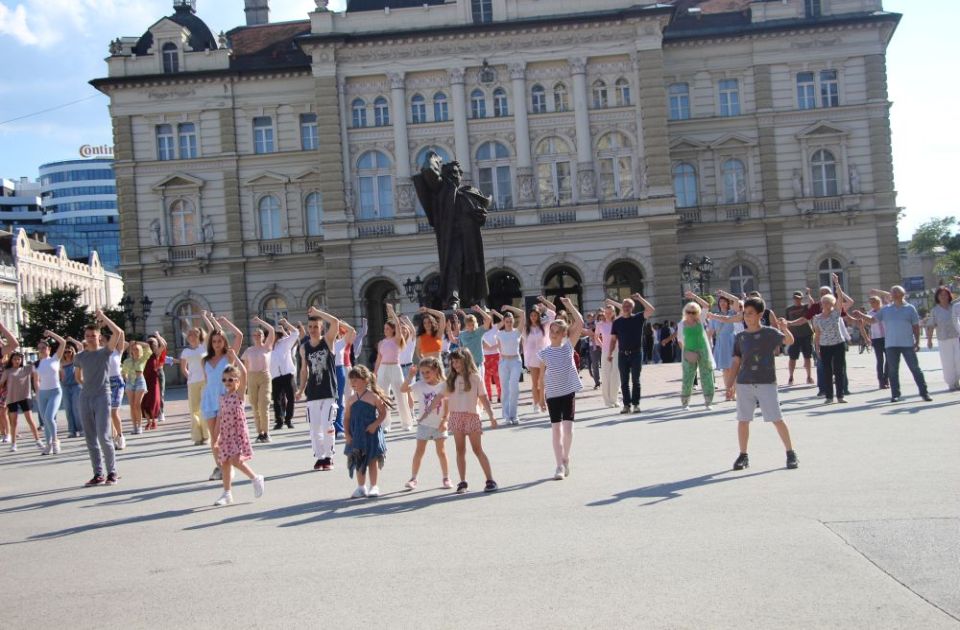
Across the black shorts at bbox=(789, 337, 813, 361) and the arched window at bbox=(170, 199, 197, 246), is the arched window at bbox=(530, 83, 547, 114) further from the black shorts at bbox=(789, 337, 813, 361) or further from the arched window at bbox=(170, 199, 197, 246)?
the black shorts at bbox=(789, 337, 813, 361)

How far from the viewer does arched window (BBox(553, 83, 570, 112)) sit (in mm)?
48375

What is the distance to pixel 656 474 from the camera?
1171cm

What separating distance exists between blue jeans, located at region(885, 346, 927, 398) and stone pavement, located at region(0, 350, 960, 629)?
10.6 feet

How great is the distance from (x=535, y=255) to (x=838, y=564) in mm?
40154

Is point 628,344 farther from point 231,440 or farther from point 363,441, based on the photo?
point 231,440

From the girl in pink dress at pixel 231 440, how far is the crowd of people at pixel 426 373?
15 mm

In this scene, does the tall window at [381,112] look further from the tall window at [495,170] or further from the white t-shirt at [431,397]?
the white t-shirt at [431,397]

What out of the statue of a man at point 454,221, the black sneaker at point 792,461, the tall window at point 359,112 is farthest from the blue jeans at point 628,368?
the tall window at point 359,112

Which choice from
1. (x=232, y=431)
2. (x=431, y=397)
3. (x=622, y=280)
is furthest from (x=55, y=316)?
(x=232, y=431)

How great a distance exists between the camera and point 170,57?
5156 centimetres

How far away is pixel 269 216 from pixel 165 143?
5.89 m

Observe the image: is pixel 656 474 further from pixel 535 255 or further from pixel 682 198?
pixel 682 198

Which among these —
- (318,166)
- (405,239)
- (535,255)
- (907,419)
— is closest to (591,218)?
(535,255)

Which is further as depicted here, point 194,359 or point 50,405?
point 50,405
